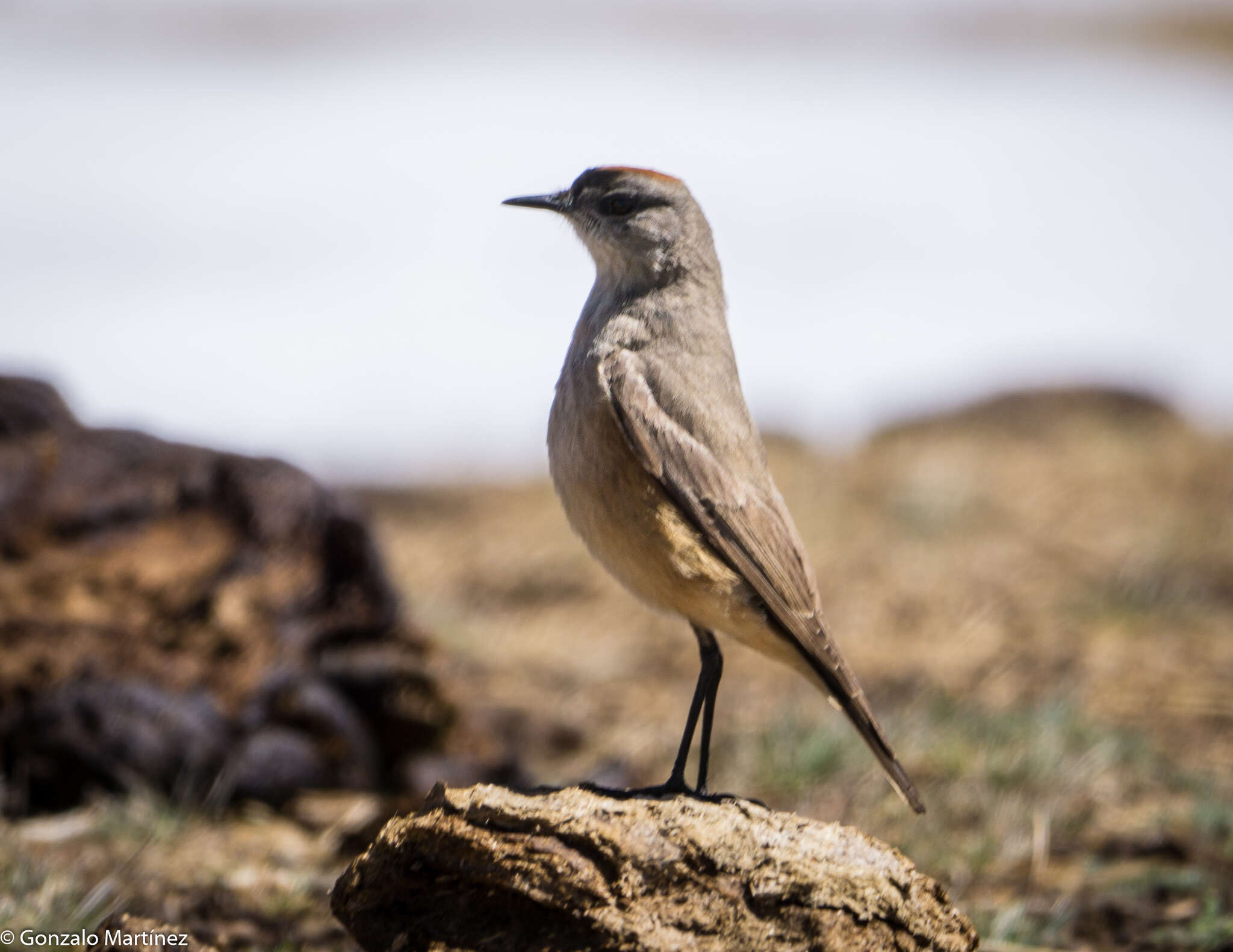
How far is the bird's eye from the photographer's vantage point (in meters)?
4.71

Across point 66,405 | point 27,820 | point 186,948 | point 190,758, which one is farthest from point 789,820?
point 66,405

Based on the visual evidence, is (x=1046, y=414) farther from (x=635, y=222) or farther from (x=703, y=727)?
(x=703, y=727)

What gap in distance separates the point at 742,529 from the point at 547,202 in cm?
160

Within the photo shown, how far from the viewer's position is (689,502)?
3898 mm

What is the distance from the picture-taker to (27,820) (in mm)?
4922

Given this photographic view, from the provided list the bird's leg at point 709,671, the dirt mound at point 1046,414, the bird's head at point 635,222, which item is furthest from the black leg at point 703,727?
the dirt mound at point 1046,414

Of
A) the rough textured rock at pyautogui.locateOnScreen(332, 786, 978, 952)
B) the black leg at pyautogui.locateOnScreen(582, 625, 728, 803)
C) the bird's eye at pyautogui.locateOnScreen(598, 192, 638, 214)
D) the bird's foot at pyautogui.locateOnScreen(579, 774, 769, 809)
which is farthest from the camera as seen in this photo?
the bird's eye at pyautogui.locateOnScreen(598, 192, 638, 214)

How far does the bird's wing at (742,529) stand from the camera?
3895mm

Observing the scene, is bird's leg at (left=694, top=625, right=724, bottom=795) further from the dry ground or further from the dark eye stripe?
the dark eye stripe

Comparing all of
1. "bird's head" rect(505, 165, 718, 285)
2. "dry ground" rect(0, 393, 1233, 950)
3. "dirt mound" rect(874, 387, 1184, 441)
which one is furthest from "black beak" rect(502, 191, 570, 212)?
"dirt mound" rect(874, 387, 1184, 441)

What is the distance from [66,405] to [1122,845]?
4902 millimetres

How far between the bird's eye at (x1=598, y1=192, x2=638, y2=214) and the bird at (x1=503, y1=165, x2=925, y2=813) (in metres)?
0.52

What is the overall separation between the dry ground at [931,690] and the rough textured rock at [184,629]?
0.84ft

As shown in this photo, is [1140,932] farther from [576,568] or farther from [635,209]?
[576,568]
